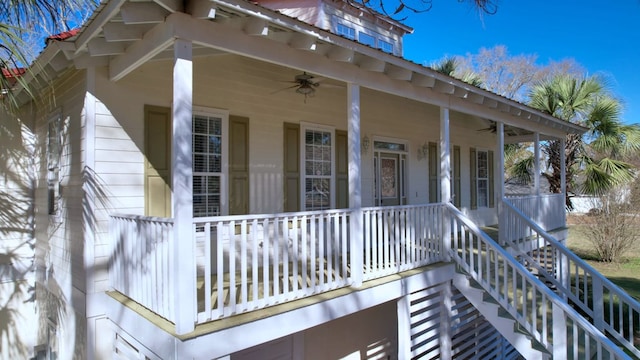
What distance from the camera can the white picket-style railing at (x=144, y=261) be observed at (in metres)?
3.46

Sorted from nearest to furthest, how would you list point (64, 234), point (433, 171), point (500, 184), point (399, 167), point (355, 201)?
point (355, 201)
point (64, 234)
point (500, 184)
point (399, 167)
point (433, 171)

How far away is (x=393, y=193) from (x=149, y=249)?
619cm

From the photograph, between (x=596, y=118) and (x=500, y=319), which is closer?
(x=500, y=319)

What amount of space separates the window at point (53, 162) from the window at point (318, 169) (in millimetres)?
3686

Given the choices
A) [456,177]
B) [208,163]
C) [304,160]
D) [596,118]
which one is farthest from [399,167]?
[596,118]

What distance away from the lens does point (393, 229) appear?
18.6ft

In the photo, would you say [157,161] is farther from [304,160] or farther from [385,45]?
[385,45]

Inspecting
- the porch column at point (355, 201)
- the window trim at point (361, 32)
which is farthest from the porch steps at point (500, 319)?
the window trim at point (361, 32)

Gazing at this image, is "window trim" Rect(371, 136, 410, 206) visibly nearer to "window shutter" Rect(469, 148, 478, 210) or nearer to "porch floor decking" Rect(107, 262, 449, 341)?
"window shutter" Rect(469, 148, 478, 210)

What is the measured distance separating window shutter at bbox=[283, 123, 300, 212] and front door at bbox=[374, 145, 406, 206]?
245 cm

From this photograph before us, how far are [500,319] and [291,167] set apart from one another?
387 centimetres

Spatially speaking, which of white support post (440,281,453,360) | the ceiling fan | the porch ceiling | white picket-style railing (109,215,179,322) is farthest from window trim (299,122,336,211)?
white picket-style railing (109,215,179,322)

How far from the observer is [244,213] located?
19.1 feet

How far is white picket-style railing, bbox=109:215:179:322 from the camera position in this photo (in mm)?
3455
